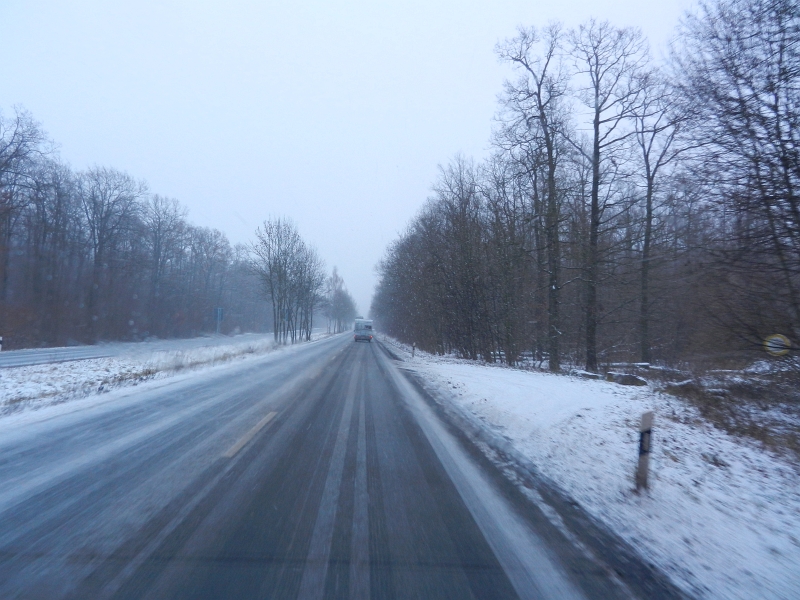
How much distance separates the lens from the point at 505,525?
581 centimetres

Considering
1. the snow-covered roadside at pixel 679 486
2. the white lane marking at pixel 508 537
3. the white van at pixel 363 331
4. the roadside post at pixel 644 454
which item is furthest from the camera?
the white van at pixel 363 331

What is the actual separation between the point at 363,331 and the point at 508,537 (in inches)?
2476

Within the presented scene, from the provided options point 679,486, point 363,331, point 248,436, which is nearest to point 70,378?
point 248,436

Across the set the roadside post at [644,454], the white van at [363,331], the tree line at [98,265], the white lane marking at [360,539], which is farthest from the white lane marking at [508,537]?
the white van at [363,331]

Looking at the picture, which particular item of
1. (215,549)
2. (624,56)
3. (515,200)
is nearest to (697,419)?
(215,549)

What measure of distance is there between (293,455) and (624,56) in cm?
2239

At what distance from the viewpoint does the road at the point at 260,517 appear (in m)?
4.39

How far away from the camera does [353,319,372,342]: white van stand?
67.4m

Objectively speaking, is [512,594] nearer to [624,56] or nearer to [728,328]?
[728,328]

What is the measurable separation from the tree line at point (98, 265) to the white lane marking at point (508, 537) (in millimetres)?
37019

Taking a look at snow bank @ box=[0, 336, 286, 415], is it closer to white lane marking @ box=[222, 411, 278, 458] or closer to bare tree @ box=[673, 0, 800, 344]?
white lane marking @ box=[222, 411, 278, 458]

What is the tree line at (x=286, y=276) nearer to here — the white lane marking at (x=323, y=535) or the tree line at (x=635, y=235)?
the tree line at (x=635, y=235)

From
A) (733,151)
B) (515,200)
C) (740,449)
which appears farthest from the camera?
(515,200)

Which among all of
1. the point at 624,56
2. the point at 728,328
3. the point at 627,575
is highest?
the point at 624,56
